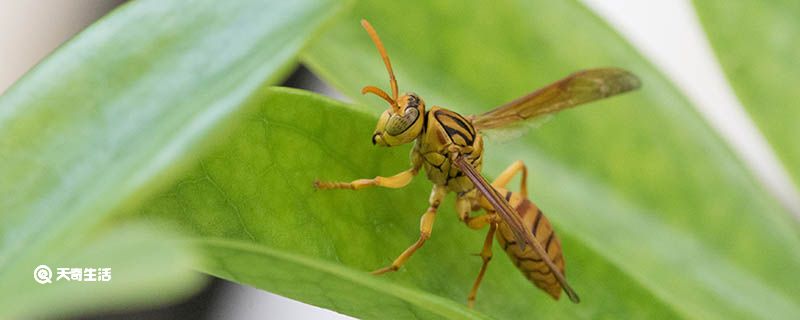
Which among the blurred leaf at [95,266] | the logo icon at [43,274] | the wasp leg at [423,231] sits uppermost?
the logo icon at [43,274]

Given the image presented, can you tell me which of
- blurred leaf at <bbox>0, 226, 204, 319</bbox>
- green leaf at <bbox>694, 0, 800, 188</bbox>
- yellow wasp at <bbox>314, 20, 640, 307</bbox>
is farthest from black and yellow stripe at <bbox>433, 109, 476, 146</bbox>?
blurred leaf at <bbox>0, 226, 204, 319</bbox>

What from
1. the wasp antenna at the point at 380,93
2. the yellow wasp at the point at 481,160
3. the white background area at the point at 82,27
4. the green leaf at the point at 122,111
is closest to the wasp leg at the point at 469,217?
the yellow wasp at the point at 481,160

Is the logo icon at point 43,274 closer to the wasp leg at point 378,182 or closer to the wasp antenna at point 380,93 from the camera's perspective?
the wasp leg at point 378,182

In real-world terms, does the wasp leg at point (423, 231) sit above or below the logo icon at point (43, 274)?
below

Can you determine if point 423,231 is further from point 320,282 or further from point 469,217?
point 320,282

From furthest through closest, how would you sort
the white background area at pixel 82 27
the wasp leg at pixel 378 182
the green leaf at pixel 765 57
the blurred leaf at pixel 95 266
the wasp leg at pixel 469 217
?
the white background area at pixel 82 27
the green leaf at pixel 765 57
the wasp leg at pixel 469 217
the wasp leg at pixel 378 182
the blurred leaf at pixel 95 266

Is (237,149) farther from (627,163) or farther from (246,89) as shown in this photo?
(627,163)

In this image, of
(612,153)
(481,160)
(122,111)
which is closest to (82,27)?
(481,160)
